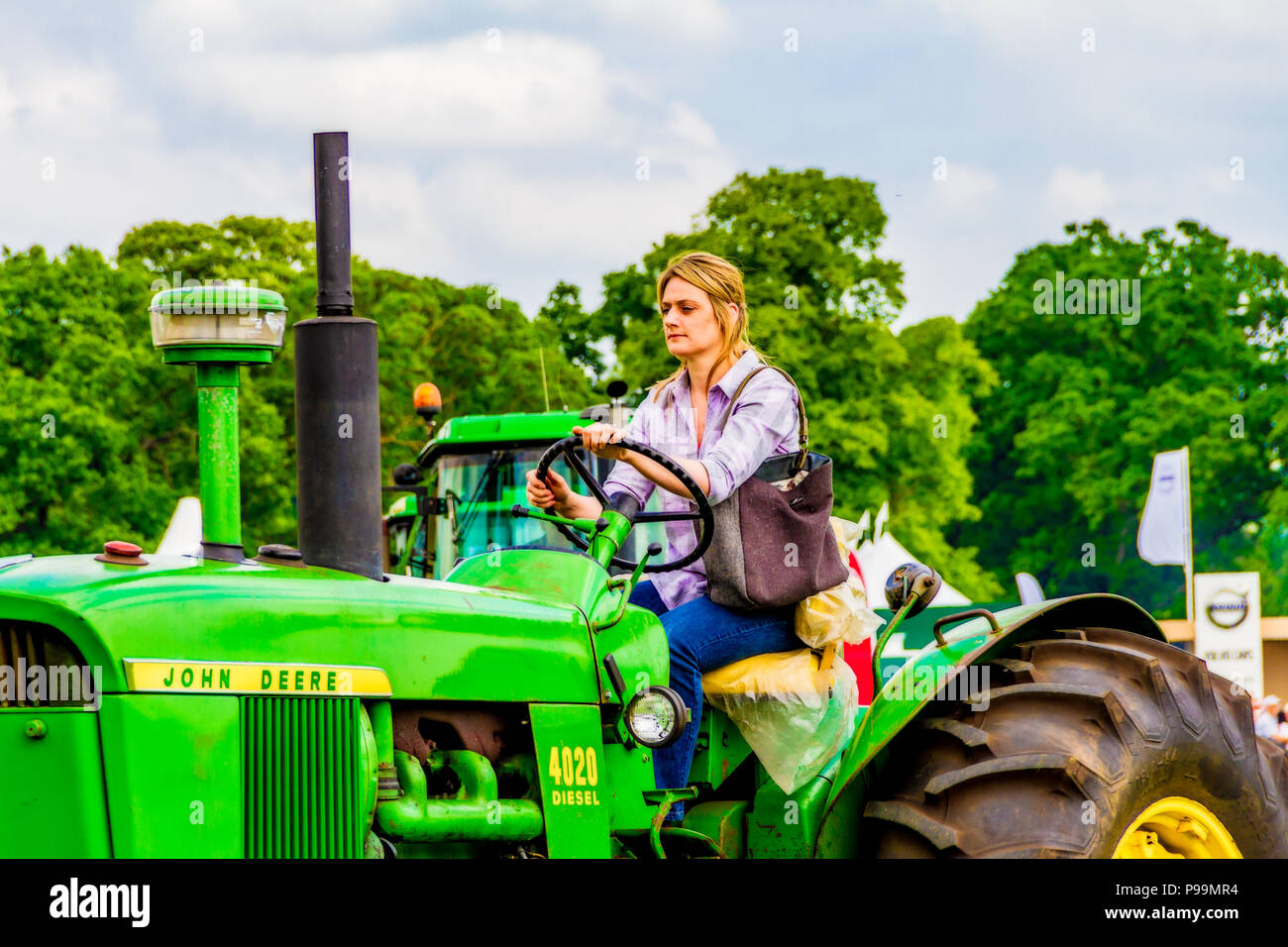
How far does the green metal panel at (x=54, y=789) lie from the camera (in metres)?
3.08

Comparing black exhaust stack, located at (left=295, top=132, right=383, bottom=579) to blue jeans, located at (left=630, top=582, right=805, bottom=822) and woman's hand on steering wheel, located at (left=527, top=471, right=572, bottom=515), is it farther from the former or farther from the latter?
blue jeans, located at (left=630, top=582, right=805, bottom=822)

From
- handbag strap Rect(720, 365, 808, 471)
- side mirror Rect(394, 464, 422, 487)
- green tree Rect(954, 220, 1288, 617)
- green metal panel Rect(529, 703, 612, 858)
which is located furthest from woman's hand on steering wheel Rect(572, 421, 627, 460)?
green tree Rect(954, 220, 1288, 617)

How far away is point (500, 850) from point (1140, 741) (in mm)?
1698

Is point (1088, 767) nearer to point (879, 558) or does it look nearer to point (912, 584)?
point (912, 584)

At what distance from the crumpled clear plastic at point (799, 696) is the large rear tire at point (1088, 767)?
235 mm

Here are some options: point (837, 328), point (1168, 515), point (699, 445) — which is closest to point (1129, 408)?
point (837, 328)

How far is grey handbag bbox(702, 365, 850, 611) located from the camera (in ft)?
14.5

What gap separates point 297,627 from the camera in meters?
3.41

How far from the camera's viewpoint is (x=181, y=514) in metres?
17.8

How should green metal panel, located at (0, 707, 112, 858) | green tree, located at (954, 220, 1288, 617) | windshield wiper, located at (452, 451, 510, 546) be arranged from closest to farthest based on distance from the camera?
green metal panel, located at (0, 707, 112, 858), windshield wiper, located at (452, 451, 510, 546), green tree, located at (954, 220, 1288, 617)

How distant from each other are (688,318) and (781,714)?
3.60ft

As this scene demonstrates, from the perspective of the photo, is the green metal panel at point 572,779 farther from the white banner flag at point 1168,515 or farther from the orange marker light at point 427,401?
the white banner flag at point 1168,515

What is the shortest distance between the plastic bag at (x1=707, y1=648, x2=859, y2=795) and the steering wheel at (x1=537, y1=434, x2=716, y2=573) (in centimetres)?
39
